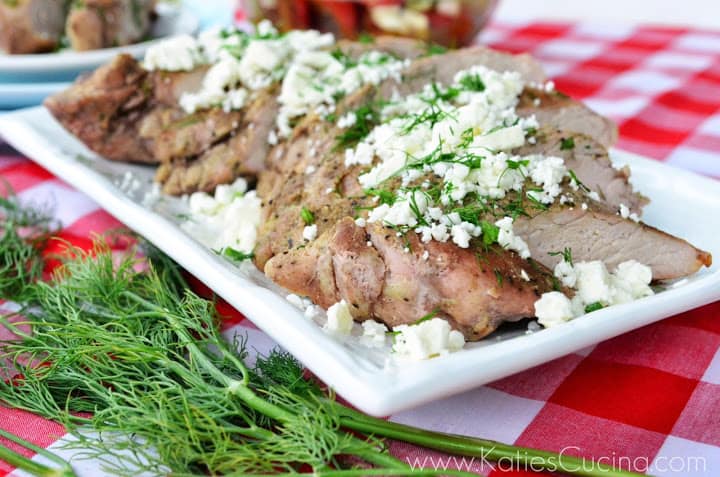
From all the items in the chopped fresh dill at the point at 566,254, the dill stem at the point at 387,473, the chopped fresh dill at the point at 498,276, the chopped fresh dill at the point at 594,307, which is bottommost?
the dill stem at the point at 387,473

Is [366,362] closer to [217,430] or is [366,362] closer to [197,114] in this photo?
[217,430]

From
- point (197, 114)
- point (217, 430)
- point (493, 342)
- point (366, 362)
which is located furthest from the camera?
point (197, 114)

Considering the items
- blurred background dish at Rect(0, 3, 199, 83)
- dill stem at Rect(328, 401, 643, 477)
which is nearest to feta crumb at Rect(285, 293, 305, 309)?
dill stem at Rect(328, 401, 643, 477)

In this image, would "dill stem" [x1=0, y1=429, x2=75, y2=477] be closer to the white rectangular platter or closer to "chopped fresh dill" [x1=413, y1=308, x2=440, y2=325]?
the white rectangular platter

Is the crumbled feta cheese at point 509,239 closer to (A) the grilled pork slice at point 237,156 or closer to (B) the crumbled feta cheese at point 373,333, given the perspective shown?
(B) the crumbled feta cheese at point 373,333

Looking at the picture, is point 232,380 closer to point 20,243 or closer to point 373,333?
point 373,333

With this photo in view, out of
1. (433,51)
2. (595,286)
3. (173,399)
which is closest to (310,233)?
(173,399)

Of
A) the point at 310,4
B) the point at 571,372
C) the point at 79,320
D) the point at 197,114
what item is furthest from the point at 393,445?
the point at 310,4

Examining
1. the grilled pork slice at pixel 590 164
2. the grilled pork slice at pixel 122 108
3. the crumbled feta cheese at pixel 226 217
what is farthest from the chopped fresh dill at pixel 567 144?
the grilled pork slice at pixel 122 108
